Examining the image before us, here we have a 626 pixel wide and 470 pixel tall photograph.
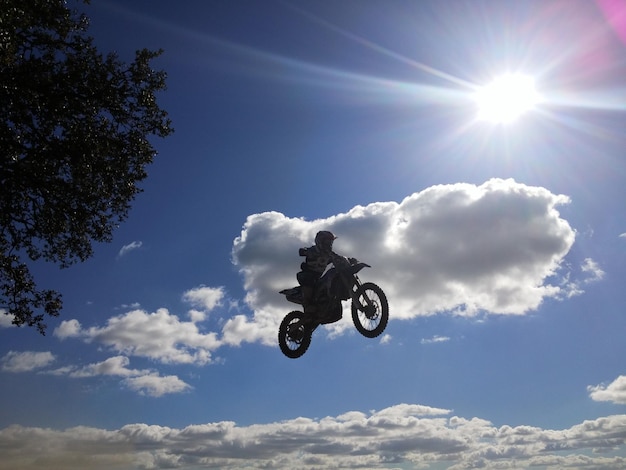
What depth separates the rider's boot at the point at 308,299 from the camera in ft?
39.6

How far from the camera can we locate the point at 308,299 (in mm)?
12062

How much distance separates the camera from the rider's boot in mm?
12062

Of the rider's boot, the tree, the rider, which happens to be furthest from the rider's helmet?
the tree

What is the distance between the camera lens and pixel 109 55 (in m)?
19.4

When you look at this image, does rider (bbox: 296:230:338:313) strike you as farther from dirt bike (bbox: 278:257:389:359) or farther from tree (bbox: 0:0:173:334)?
tree (bbox: 0:0:173:334)

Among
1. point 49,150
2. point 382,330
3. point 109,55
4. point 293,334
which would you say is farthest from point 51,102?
point 382,330

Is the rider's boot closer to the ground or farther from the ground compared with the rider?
closer to the ground

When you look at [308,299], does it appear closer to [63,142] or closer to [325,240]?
[325,240]

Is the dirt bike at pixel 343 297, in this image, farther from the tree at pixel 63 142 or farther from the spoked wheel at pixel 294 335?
the tree at pixel 63 142

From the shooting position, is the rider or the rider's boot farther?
the rider's boot

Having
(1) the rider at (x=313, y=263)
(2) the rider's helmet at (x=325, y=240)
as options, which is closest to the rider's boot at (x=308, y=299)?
(1) the rider at (x=313, y=263)

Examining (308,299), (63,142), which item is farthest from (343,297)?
(63,142)

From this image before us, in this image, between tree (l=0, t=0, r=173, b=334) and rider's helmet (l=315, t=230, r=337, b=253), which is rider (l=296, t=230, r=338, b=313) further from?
tree (l=0, t=0, r=173, b=334)

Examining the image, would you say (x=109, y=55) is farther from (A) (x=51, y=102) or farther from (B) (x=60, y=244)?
(B) (x=60, y=244)
